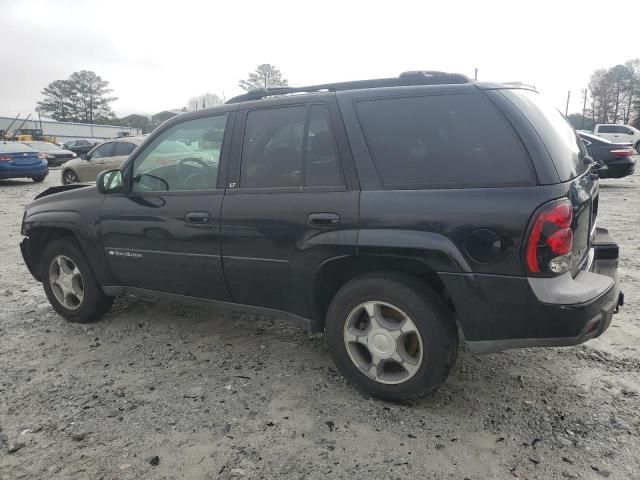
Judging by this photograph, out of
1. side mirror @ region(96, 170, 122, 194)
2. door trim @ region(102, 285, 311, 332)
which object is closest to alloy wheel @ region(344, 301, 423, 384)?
door trim @ region(102, 285, 311, 332)

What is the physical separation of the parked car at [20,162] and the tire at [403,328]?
16164 mm

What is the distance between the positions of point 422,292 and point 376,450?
841mm

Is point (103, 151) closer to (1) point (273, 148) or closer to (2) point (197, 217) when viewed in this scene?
(2) point (197, 217)

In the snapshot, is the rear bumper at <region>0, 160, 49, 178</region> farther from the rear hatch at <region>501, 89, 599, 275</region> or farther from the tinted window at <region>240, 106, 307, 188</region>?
the rear hatch at <region>501, 89, 599, 275</region>

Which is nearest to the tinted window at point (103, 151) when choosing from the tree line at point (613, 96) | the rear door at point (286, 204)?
the rear door at point (286, 204)

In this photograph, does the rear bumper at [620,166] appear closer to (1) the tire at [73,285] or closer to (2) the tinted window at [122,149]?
(1) the tire at [73,285]

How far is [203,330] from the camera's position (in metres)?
4.07

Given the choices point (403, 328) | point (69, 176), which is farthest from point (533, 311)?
point (69, 176)

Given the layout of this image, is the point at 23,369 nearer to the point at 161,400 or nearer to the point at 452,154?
the point at 161,400

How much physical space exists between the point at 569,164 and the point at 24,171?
56.5ft

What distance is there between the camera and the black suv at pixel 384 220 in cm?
244

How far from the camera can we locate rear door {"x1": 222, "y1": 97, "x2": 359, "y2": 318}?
2.87m

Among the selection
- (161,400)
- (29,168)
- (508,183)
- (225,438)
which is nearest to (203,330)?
(161,400)

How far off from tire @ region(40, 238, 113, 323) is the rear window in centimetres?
342
